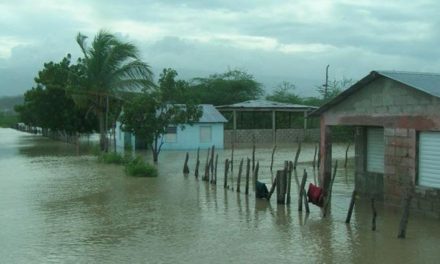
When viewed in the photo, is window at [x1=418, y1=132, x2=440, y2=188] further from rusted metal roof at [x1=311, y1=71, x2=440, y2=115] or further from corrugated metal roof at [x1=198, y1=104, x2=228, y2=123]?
corrugated metal roof at [x1=198, y1=104, x2=228, y2=123]

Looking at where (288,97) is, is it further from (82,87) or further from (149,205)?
(149,205)

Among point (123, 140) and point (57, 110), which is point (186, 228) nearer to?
point (123, 140)

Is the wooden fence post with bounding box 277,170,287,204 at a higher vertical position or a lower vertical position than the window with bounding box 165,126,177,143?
lower

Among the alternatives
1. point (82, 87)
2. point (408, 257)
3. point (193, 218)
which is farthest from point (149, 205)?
point (82, 87)

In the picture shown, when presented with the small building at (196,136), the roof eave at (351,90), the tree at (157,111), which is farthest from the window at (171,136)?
the roof eave at (351,90)

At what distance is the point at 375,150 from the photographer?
54.3ft

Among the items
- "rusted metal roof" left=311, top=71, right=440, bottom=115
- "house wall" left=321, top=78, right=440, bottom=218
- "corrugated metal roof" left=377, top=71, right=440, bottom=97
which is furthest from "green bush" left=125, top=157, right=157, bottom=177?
"corrugated metal roof" left=377, top=71, right=440, bottom=97

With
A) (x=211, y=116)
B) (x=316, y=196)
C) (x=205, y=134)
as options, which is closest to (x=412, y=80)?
(x=316, y=196)

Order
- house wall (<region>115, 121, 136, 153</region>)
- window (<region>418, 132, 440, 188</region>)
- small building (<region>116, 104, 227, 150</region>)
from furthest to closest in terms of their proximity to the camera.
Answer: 1. house wall (<region>115, 121, 136, 153</region>)
2. small building (<region>116, 104, 227, 150</region>)
3. window (<region>418, 132, 440, 188</region>)

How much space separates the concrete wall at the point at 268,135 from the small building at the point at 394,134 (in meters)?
26.2

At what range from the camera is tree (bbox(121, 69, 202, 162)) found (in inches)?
1081

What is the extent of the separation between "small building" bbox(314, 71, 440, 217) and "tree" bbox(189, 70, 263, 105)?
135ft

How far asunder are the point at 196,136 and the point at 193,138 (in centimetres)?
31

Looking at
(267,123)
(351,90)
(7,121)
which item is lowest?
(267,123)
